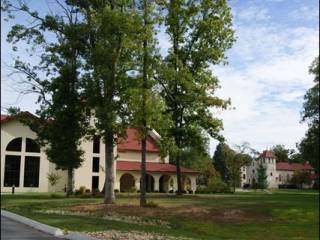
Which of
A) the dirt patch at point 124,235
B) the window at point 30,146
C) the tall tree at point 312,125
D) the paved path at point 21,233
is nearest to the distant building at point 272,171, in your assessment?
the window at point 30,146

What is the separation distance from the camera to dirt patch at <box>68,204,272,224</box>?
27.5 meters

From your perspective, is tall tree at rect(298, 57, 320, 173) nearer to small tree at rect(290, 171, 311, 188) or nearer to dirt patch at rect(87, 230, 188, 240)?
dirt patch at rect(87, 230, 188, 240)

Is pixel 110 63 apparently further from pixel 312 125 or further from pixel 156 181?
pixel 156 181

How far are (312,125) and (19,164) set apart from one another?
34167mm

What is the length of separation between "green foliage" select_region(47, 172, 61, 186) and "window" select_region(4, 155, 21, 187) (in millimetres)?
3602

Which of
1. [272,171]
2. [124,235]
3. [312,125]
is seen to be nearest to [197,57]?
[312,125]

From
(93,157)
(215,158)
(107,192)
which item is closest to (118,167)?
(93,157)

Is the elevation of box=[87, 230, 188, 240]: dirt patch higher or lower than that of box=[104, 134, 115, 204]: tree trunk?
lower

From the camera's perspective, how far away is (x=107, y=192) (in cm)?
3519

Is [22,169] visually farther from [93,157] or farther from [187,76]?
[187,76]

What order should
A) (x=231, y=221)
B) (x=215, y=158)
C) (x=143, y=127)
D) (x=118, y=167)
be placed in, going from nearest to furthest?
(x=231, y=221) < (x=143, y=127) < (x=118, y=167) < (x=215, y=158)

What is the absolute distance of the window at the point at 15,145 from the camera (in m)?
59.7

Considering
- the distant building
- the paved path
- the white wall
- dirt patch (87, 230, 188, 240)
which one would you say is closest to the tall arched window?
the white wall

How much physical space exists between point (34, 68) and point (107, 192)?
13655 millimetres
